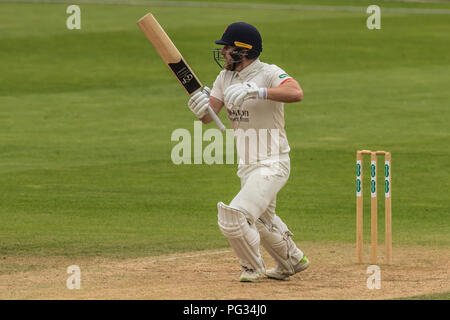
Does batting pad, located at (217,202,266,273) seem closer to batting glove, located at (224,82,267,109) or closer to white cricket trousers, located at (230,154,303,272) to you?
white cricket trousers, located at (230,154,303,272)

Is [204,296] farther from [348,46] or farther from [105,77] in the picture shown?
[348,46]

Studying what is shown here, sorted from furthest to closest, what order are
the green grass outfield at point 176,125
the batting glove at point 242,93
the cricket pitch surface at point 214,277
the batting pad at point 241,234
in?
1. the green grass outfield at point 176,125
2. the batting pad at point 241,234
3. the batting glove at point 242,93
4. the cricket pitch surface at point 214,277

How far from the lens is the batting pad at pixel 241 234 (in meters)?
9.24

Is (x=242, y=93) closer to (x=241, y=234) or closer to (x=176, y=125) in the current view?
Result: (x=241, y=234)

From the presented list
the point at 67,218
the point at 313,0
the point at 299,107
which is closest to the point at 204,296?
the point at 67,218

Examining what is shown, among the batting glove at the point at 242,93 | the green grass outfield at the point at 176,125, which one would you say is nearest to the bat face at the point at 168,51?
the batting glove at the point at 242,93

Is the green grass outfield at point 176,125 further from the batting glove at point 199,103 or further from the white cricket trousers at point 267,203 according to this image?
the batting glove at point 199,103

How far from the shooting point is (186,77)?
9789mm

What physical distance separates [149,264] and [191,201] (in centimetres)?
399

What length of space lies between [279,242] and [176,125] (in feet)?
34.3

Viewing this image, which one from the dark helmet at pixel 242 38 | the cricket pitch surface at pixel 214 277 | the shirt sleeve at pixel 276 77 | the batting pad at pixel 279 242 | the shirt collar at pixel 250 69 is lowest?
the cricket pitch surface at pixel 214 277

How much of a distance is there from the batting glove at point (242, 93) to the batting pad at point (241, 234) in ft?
2.81

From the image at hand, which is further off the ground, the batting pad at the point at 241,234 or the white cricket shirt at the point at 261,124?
the white cricket shirt at the point at 261,124

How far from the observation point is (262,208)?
30.9 feet
